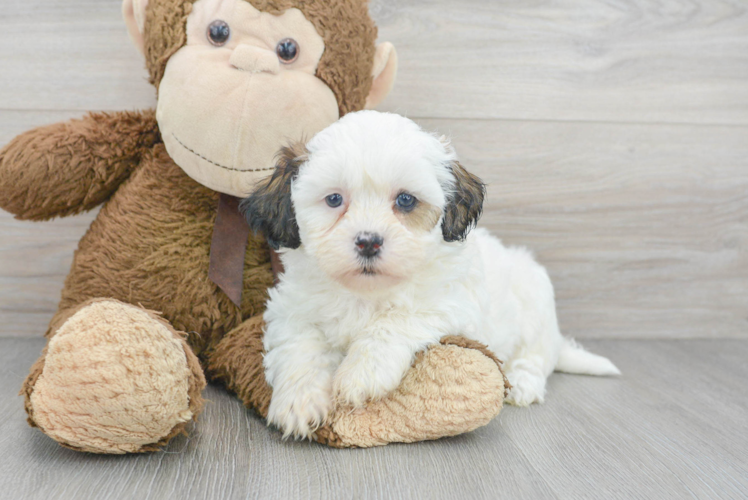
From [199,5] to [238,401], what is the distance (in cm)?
95

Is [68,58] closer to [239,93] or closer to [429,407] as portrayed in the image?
[239,93]

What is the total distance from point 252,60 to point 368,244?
0.55m

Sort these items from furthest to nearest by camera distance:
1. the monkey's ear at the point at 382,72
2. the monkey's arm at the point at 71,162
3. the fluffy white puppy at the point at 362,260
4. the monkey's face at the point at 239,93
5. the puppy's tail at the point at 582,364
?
1. the puppy's tail at the point at 582,364
2. the monkey's ear at the point at 382,72
3. the monkey's arm at the point at 71,162
4. the monkey's face at the point at 239,93
5. the fluffy white puppy at the point at 362,260

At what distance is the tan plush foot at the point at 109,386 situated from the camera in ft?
3.55

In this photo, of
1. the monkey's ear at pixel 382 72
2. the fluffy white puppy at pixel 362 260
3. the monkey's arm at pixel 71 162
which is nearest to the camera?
the fluffy white puppy at pixel 362 260

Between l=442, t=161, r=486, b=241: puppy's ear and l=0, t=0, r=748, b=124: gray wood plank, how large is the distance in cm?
81

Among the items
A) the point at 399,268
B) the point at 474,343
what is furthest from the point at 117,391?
the point at 474,343

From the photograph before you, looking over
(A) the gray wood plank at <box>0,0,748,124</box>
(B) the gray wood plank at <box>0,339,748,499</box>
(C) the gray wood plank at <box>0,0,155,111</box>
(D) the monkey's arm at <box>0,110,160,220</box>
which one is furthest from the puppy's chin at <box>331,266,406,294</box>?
(C) the gray wood plank at <box>0,0,155,111</box>

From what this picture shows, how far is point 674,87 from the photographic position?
84.4 inches

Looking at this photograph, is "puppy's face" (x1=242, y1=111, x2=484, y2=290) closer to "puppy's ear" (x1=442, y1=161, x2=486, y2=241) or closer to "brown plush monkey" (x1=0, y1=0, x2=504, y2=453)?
"puppy's ear" (x1=442, y1=161, x2=486, y2=241)

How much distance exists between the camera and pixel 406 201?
1216mm

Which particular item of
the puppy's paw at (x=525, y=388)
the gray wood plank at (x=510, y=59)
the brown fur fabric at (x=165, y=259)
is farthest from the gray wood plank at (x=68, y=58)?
the puppy's paw at (x=525, y=388)

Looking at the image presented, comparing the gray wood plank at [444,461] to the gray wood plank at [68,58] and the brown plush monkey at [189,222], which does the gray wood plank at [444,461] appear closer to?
the brown plush monkey at [189,222]

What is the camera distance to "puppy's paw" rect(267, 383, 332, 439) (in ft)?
4.00
